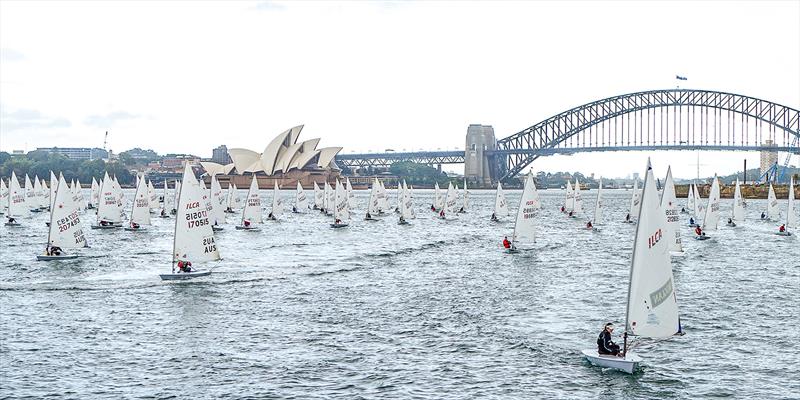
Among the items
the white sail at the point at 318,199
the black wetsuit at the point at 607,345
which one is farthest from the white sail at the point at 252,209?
the black wetsuit at the point at 607,345

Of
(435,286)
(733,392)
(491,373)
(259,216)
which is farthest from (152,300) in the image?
(259,216)

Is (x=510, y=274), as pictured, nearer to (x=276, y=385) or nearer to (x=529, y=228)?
(x=529, y=228)

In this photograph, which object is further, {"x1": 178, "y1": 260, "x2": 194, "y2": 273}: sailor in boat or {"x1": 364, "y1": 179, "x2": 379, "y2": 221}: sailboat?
{"x1": 364, "y1": 179, "x2": 379, "y2": 221}: sailboat

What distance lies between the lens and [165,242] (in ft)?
224

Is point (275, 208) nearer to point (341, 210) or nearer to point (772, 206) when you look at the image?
point (341, 210)

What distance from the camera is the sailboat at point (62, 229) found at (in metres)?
52.8

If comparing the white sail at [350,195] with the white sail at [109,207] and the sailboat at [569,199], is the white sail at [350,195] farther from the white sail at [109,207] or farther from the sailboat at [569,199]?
the sailboat at [569,199]

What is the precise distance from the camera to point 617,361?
87.8 ft

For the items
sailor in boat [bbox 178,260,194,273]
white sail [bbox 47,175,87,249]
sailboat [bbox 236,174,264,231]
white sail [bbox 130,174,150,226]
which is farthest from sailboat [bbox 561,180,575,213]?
sailor in boat [bbox 178,260,194,273]

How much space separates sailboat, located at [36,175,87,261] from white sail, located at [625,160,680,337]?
121 ft

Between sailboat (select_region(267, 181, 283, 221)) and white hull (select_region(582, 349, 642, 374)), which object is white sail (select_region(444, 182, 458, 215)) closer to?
sailboat (select_region(267, 181, 283, 221))

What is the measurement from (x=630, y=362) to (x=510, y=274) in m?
23.4

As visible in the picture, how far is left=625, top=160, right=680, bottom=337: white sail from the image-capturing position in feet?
84.5

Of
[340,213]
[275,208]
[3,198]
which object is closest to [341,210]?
[340,213]
